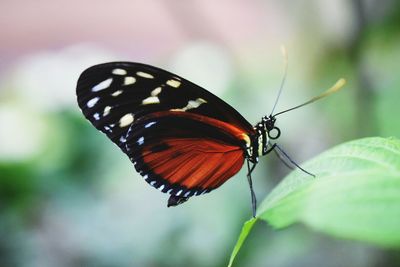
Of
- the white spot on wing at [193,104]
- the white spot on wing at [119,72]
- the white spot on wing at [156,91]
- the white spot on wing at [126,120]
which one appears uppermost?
the white spot on wing at [119,72]

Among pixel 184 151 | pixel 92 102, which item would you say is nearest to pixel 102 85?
pixel 92 102

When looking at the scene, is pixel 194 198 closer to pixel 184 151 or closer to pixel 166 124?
pixel 184 151

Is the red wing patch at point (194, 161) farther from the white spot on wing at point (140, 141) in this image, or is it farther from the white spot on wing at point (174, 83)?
the white spot on wing at point (174, 83)

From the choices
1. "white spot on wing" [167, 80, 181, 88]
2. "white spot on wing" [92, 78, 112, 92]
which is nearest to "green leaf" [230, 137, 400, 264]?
"white spot on wing" [167, 80, 181, 88]

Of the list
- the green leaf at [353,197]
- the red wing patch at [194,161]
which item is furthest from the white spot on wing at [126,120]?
the green leaf at [353,197]

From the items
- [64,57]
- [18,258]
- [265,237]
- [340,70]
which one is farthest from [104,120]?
[64,57]

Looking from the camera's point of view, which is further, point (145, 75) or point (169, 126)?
point (169, 126)
